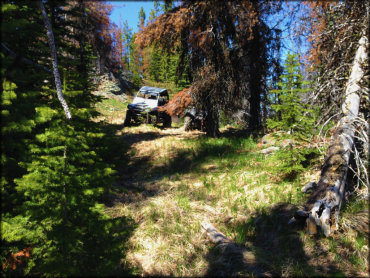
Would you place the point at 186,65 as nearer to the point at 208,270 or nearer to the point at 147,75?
the point at 208,270

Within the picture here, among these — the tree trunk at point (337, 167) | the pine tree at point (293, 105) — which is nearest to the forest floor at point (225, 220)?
the tree trunk at point (337, 167)

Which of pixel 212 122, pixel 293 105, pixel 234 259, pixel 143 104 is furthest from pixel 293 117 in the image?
pixel 143 104

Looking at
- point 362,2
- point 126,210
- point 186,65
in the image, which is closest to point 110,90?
point 186,65

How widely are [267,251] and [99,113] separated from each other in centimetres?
567

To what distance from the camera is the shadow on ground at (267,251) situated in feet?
8.87

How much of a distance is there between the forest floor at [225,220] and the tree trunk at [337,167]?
0.22 meters

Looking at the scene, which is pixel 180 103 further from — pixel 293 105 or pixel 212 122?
pixel 293 105

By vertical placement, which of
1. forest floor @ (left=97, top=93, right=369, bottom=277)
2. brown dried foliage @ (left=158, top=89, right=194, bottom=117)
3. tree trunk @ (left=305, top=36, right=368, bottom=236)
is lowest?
forest floor @ (left=97, top=93, right=369, bottom=277)

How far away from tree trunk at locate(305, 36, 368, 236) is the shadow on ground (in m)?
0.40

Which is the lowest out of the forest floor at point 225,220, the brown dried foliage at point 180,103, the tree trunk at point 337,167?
the forest floor at point 225,220

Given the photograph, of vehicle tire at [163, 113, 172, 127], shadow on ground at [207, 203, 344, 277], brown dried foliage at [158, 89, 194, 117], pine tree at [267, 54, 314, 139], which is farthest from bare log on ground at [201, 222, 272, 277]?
vehicle tire at [163, 113, 172, 127]

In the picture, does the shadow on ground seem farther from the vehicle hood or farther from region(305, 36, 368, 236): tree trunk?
the vehicle hood

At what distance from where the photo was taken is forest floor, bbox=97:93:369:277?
113 inches

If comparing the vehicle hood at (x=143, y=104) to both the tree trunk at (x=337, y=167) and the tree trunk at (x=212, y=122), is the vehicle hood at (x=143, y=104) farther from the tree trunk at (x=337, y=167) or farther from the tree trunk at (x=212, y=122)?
the tree trunk at (x=337, y=167)
